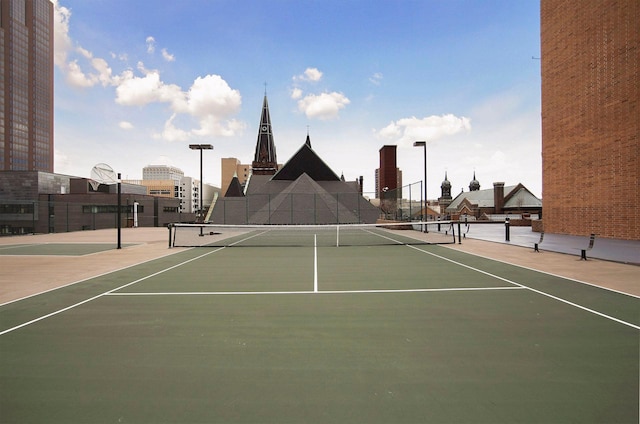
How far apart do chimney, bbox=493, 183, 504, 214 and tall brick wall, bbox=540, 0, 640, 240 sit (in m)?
66.0

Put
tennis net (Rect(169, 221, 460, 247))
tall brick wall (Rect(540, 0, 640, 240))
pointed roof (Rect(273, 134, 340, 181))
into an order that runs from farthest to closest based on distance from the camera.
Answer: pointed roof (Rect(273, 134, 340, 181)), tennis net (Rect(169, 221, 460, 247)), tall brick wall (Rect(540, 0, 640, 240))

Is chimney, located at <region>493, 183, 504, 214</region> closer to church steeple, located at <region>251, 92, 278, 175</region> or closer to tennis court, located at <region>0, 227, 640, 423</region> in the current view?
church steeple, located at <region>251, 92, 278, 175</region>

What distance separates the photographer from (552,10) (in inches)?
874

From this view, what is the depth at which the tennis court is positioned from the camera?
2994mm

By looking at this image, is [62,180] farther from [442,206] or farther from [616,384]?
[442,206]

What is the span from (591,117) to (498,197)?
229 feet

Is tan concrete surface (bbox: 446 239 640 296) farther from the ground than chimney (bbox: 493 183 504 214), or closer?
closer

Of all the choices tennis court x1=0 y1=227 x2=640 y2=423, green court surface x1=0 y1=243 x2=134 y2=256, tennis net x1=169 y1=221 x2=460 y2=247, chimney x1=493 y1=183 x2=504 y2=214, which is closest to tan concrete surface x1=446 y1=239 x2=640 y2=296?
tennis court x1=0 y1=227 x2=640 y2=423

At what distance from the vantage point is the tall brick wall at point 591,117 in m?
17.6

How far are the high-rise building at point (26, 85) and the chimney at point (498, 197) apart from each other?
477 feet

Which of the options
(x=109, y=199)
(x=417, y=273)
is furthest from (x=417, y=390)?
(x=109, y=199)

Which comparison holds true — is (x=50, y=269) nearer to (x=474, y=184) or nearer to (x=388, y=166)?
(x=388, y=166)

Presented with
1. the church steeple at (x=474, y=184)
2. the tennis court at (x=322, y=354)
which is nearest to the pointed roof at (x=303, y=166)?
the tennis court at (x=322, y=354)

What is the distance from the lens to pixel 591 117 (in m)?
19.7
